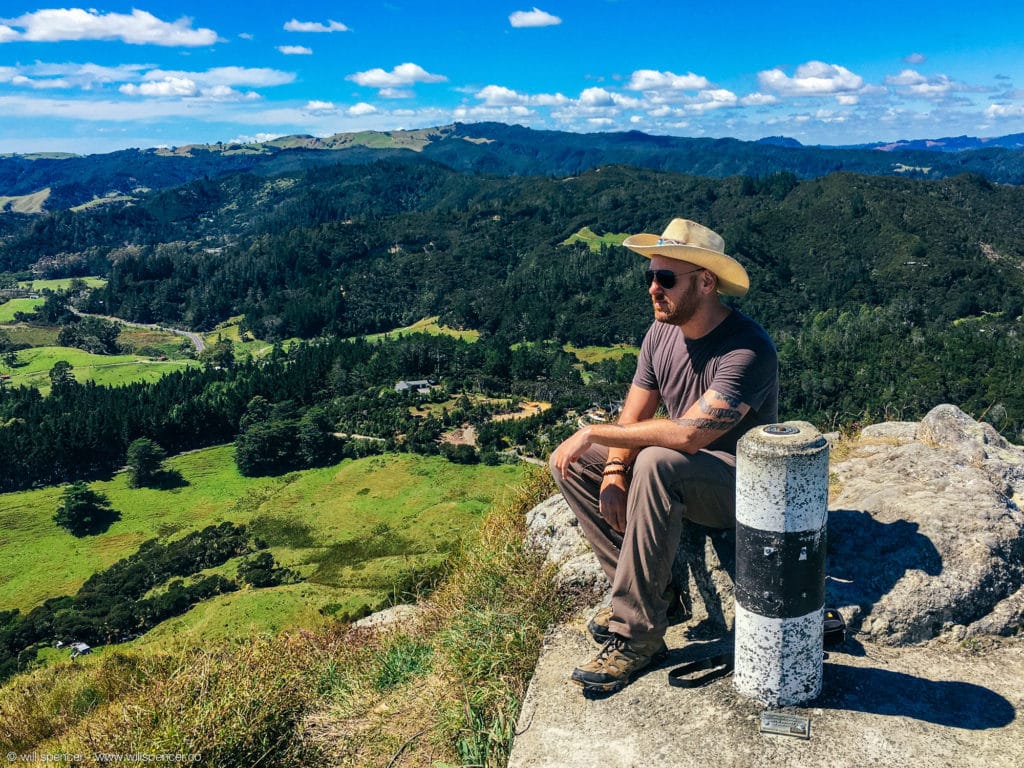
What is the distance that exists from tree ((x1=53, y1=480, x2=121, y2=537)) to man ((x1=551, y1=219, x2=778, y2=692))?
7490 centimetres

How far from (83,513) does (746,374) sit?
77.9 m

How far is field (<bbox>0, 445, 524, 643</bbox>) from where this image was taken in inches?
1895

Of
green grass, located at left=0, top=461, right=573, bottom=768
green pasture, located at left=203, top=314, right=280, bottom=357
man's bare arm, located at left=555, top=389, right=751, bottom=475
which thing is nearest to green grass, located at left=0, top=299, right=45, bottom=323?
green pasture, located at left=203, top=314, right=280, bottom=357

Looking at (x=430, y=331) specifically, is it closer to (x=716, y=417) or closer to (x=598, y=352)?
(x=598, y=352)

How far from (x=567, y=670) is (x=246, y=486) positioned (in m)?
81.5

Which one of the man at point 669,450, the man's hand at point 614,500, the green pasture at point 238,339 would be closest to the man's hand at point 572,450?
the man at point 669,450

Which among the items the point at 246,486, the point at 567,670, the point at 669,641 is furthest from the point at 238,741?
the point at 246,486

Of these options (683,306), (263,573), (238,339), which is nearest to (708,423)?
(683,306)

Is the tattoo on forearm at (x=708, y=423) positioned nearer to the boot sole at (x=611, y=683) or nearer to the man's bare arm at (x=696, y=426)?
the man's bare arm at (x=696, y=426)

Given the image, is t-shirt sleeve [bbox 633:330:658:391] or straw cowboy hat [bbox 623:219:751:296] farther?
t-shirt sleeve [bbox 633:330:658:391]

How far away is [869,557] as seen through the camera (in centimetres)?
540

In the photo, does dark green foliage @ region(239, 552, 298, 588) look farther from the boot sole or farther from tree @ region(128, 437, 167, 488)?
the boot sole

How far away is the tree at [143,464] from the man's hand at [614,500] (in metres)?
85.1

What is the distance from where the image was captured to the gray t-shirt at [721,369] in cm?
462
